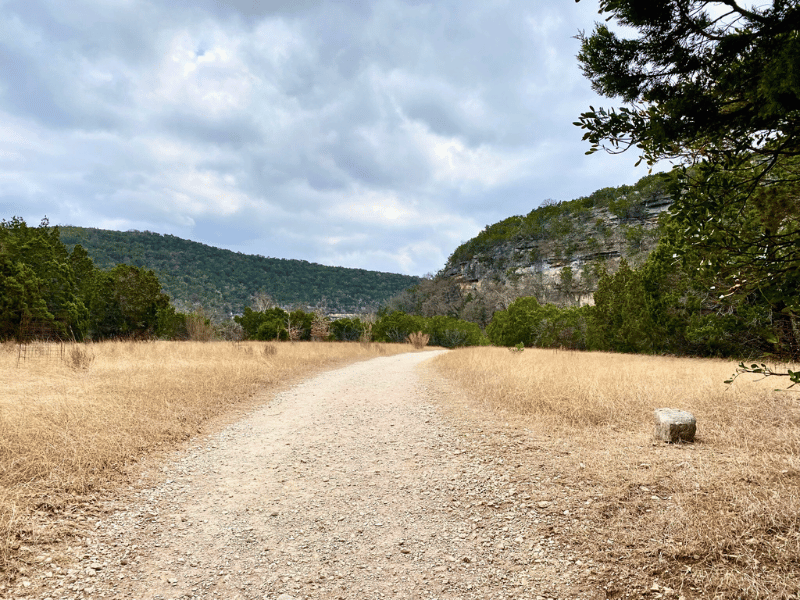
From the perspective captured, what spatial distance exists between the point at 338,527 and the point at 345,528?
2.6 inches

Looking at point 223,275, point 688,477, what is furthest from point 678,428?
point 223,275

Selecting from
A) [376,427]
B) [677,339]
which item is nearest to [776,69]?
[376,427]

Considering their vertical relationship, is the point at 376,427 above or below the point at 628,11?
below

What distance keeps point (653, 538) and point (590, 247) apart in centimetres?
6881

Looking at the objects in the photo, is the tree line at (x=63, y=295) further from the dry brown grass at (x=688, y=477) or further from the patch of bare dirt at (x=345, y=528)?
the dry brown grass at (x=688, y=477)

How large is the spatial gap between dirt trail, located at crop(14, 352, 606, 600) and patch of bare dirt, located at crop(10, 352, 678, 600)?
14 mm

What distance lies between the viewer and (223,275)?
234ft

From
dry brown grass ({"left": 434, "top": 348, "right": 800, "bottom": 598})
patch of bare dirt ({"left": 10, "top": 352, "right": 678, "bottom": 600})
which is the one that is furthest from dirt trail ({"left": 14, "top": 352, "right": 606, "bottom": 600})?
dry brown grass ({"left": 434, "top": 348, "right": 800, "bottom": 598})

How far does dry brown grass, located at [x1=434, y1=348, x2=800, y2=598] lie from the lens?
9.03 ft

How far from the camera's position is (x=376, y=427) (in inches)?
270

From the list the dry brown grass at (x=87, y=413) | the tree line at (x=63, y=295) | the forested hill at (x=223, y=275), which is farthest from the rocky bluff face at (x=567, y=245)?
the dry brown grass at (x=87, y=413)

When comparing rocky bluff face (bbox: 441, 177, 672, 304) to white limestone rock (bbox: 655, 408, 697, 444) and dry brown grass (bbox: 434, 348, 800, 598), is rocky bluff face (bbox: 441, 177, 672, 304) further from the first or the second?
white limestone rock (bbox: 655, 408, 697, 444)

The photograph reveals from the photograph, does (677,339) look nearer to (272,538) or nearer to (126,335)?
(272,538)

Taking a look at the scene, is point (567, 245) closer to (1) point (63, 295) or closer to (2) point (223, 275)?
(2) point (223, 275)
